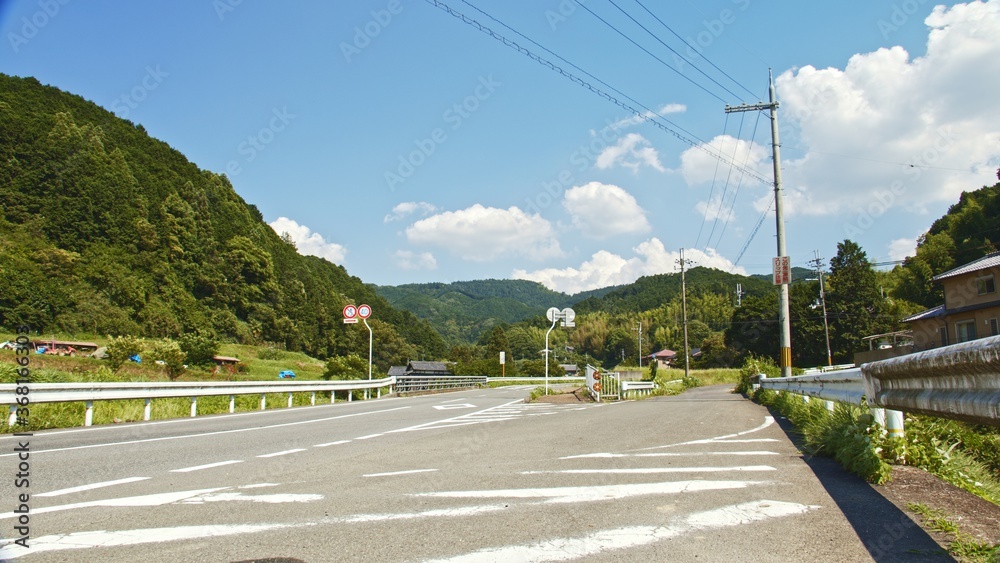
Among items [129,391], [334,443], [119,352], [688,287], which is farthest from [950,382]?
[688,287]

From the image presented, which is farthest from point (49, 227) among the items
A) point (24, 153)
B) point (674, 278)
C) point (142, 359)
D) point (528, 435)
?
point (674, 278)

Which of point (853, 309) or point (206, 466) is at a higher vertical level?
point (853, 309)

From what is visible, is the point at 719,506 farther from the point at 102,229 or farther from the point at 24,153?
the point at 24,153

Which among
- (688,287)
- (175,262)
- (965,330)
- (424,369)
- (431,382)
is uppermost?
(688,287)

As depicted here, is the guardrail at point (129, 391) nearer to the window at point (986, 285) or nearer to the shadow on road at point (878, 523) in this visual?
the shadow on road at point (878, 523)

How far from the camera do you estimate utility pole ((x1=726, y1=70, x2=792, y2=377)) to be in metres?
20.8

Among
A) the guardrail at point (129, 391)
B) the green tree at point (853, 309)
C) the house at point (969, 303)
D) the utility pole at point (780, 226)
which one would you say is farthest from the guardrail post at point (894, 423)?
the green tree at point (853, 309)

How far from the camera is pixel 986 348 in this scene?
244 centimetres

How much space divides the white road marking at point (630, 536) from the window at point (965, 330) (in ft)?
150

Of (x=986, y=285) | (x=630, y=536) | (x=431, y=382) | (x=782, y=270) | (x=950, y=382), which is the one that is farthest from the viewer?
(x=986, y=285)

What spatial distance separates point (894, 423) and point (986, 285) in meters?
43.8

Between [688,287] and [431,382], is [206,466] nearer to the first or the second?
[431,382]

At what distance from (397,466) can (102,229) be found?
266 feet

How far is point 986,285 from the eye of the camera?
39.4 m
